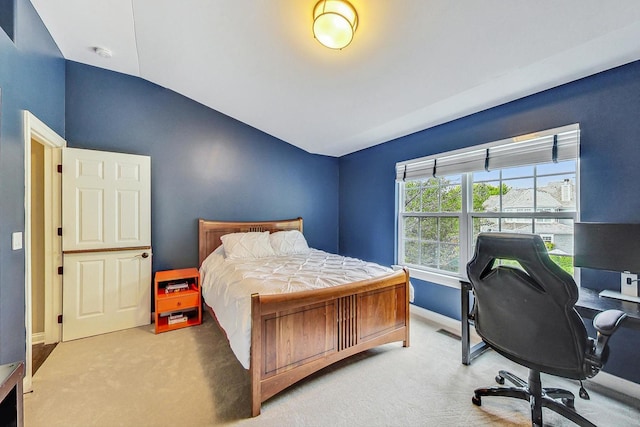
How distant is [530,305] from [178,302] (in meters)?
3.13

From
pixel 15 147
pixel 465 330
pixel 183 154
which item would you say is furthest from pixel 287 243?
pixel 15 147

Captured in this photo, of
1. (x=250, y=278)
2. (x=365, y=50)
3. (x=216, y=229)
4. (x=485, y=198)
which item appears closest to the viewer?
(x=365, y=50)

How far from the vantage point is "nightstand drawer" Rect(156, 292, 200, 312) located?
281 centimetres

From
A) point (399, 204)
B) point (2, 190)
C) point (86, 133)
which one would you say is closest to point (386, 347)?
point (399, 204)

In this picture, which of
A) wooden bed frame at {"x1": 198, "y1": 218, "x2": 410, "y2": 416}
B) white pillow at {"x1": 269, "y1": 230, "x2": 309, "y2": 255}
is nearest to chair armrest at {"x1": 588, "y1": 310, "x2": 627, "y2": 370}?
wooden bed frame at {"x1": 198, "y1": 218, "x2": 410, "y2": 416}

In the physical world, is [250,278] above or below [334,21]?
below

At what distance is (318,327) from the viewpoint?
199 centimetres

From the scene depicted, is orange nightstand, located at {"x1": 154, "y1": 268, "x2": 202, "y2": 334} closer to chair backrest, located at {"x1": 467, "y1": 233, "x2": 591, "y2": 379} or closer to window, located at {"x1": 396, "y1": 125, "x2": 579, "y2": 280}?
window, located at {"x1": 396, "y1": 125, "x2": 579, "y2": 280}

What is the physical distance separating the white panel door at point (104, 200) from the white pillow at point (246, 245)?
0.89m

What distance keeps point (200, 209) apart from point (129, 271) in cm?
106

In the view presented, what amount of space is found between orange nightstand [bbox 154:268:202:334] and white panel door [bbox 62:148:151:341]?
228 mm

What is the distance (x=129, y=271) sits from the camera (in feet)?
9.65

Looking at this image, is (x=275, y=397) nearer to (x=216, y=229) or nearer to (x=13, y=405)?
(x=13, y=405)

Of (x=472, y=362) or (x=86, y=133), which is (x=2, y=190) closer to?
(x=86, y=133)
